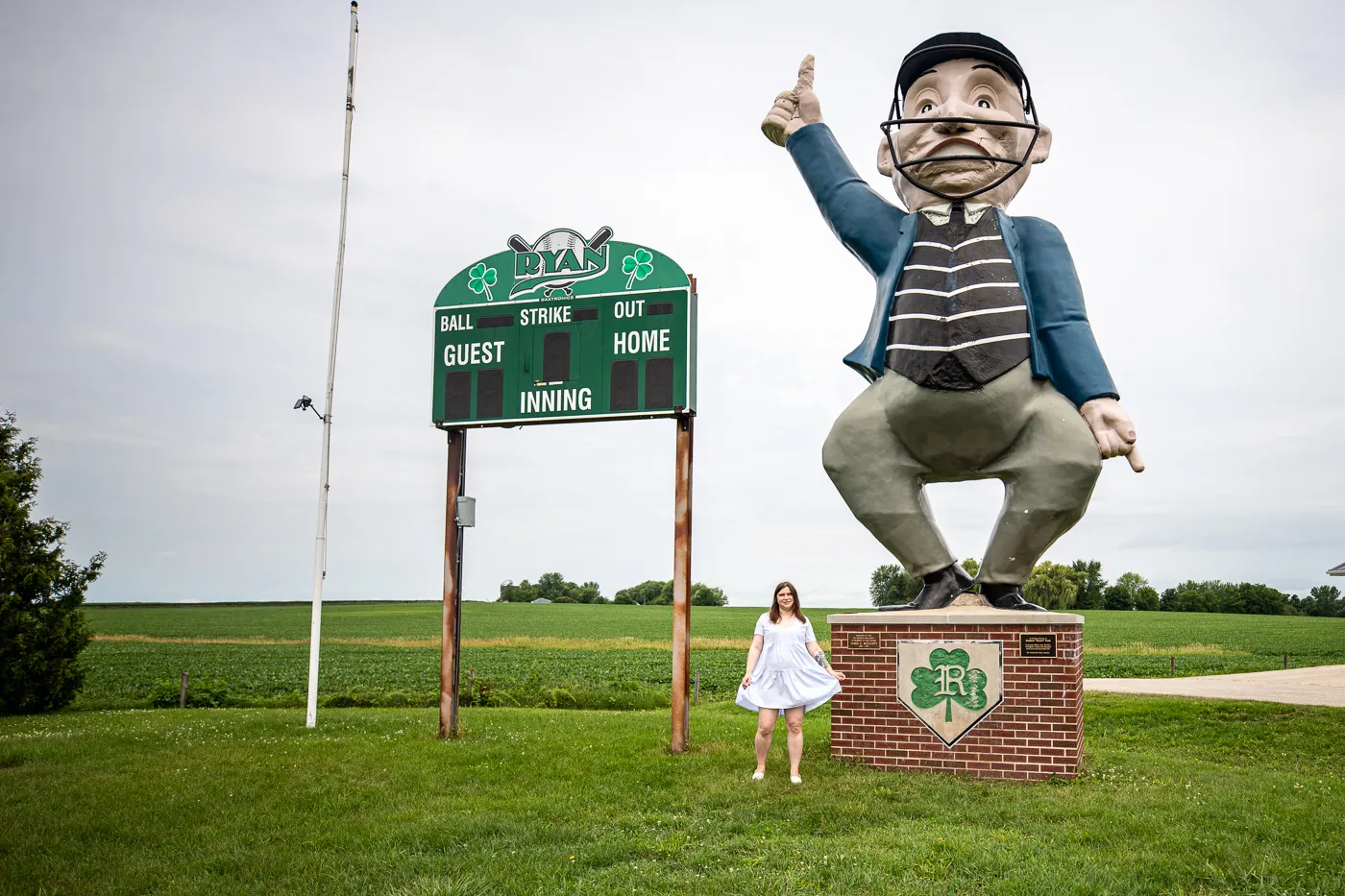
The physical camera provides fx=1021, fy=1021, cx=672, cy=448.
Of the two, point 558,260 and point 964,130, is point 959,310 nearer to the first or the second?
point 964,130

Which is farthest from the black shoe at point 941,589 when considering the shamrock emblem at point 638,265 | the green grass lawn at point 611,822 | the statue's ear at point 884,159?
the shamrock emblem at point 638,265

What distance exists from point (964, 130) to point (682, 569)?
409cm

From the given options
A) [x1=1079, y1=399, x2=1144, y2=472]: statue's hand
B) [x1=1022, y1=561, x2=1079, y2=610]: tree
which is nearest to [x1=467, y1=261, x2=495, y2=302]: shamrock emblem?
[x1=1079, y1=399, x2=1144, y2=472]: statue's hand

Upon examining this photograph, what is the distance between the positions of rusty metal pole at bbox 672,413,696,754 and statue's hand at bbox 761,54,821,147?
101 inches

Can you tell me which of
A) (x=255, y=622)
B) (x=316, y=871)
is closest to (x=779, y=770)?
(x=316, y=871)

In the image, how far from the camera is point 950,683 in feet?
23.8

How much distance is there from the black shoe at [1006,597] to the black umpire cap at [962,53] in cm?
376

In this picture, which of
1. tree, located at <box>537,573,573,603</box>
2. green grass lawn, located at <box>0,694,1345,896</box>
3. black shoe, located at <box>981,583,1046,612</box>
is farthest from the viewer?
tree, located at <box>537,573,573,603</box>

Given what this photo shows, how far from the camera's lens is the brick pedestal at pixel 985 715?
702 cm

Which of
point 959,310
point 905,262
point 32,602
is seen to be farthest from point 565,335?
point 32,602

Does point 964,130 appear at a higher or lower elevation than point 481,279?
higher

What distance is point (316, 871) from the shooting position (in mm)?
4910

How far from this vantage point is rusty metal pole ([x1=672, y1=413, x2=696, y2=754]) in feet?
27.6

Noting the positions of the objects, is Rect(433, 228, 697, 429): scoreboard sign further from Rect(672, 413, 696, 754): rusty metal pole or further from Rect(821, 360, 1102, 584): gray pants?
Rect(821, 360, 1102, 584): gray pants
